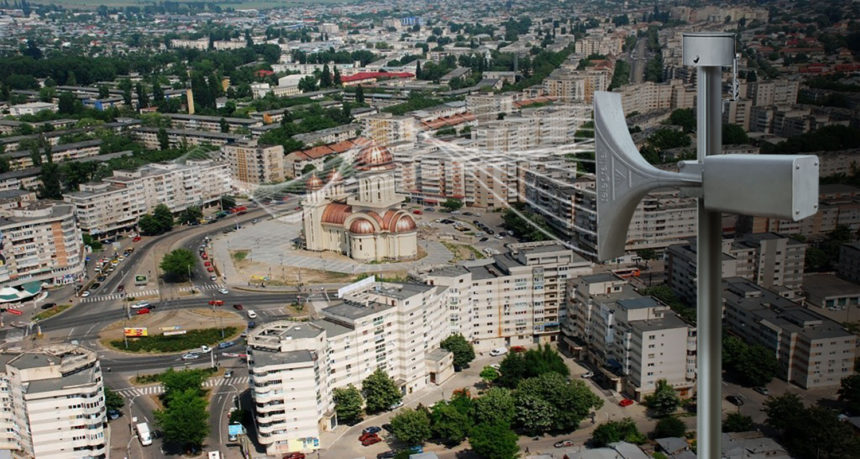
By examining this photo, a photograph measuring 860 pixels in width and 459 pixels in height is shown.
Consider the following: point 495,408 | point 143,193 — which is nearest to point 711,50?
point 495,408

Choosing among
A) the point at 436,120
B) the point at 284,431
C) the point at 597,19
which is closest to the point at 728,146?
the point at 436,120

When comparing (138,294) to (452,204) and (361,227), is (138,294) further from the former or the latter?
(452,204)

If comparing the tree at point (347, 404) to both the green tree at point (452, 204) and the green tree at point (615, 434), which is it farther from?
the green tree at point (452, 204)

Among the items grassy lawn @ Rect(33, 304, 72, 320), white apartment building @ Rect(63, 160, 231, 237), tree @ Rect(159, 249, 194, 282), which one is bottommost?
grassy lawn @ Rect(33, 304, 72, 320)

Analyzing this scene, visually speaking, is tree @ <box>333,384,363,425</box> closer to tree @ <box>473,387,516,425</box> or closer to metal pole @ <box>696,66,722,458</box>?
tree @ <box>473,387,516,425</box>

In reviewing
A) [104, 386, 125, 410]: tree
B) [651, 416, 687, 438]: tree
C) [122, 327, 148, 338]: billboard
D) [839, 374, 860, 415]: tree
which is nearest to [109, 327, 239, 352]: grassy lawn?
[122, 327, 148, 338]: billboard
